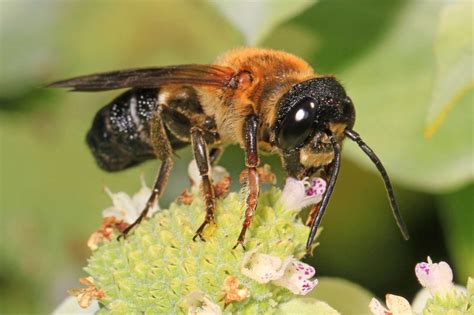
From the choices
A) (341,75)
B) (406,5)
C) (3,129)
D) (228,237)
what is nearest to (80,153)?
(3,129)

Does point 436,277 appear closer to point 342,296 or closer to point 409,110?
point 342,296

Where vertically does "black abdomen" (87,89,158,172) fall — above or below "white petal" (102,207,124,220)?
above

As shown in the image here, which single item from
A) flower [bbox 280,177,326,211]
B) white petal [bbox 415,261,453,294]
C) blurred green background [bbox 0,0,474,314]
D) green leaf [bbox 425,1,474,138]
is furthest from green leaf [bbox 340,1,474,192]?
white petal [bbox 415,261,453,294]

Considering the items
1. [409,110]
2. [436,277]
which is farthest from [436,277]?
[409,110]

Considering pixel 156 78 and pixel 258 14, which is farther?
pixel 258 14

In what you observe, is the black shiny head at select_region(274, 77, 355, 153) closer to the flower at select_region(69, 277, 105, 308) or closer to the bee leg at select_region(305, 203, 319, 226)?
the bee leg at select_region(305, 203, 319, 226)

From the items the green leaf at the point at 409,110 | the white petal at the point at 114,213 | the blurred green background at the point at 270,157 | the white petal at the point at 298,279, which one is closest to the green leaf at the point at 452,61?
the blurred green background at the point at 270,157
